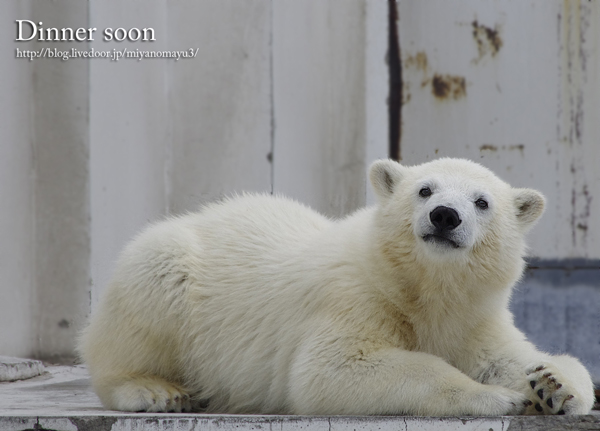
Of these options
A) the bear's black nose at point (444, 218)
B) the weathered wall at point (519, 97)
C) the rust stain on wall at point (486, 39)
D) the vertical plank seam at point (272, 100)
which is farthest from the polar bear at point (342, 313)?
the rust stain on wall at point (486, 39)

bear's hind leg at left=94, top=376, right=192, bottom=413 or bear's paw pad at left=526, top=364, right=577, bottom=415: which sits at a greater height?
bear's paw pad at left=526, top=364, right=577, bottom=415

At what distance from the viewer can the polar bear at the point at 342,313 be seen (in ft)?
10.6

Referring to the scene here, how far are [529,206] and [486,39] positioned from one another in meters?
2.01

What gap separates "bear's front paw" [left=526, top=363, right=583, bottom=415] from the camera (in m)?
3.07

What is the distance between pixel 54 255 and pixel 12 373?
0.95m

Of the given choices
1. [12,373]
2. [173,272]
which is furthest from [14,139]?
[173,272]

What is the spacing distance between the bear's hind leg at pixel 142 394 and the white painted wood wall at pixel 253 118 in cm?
172

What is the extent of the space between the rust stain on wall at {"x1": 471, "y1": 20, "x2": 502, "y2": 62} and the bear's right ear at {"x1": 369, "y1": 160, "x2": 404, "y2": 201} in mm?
1929

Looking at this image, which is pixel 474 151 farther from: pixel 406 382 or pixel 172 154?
pixel 406 382

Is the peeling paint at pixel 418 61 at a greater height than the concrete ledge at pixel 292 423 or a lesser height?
greater

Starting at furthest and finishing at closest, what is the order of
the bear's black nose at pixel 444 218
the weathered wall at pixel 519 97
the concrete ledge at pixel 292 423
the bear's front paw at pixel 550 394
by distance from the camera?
1. the weathered wall at pixel 519 97
2. the bear's black nose at pixel 444 218
3. the bear's front paw at pixel 550 394
4. the concrete ledge at pixel 292 423

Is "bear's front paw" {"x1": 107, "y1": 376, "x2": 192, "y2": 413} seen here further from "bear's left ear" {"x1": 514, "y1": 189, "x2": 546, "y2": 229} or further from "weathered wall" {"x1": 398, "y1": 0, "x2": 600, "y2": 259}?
"weathered wall" {"x1": 398, "y1": 0, "x2": 600, "y2": 259}

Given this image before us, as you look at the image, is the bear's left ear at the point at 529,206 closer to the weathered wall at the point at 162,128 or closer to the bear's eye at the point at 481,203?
the bear's eye at the point at 481,203

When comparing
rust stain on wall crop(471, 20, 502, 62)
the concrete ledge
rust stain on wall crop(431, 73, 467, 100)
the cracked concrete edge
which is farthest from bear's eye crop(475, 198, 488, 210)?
the cracked concrete edge
